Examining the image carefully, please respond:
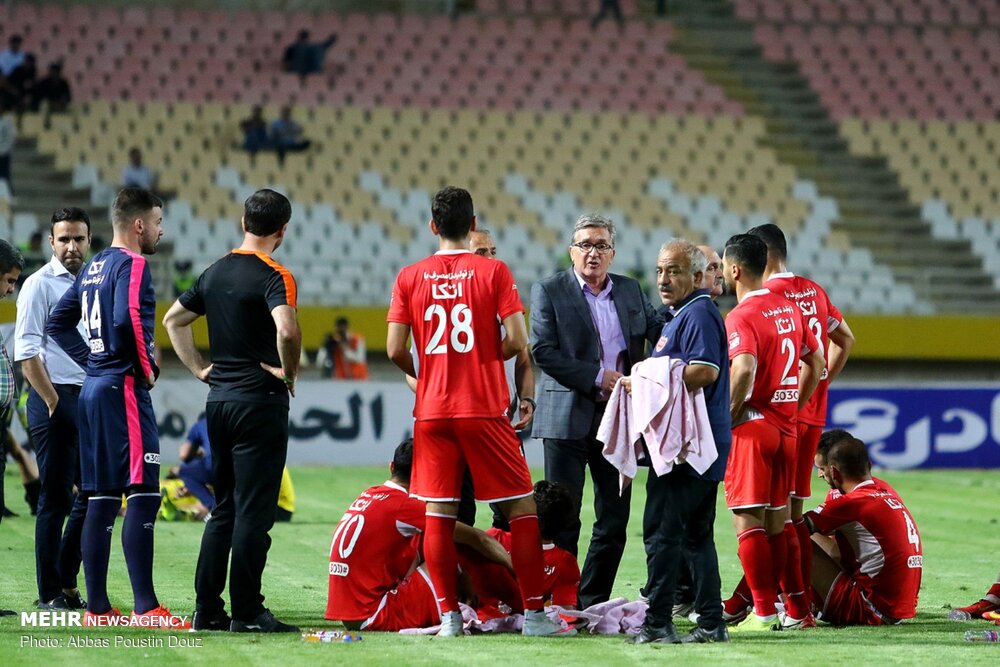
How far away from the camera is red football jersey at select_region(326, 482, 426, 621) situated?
7832mm

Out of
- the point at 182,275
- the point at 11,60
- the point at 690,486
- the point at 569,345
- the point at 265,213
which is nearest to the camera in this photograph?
the point at 690,486

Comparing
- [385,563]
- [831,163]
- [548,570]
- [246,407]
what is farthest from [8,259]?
[831,163]

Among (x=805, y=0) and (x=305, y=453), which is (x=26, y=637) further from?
(x=805, y=0)

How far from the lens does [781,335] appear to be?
8039mm

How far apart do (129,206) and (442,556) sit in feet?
8.05

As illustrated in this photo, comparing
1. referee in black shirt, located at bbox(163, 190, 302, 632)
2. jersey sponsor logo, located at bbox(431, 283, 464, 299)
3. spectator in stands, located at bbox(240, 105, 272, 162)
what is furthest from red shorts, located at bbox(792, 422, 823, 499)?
spectator in stands, located at bbox(240, 105, 272, 162)

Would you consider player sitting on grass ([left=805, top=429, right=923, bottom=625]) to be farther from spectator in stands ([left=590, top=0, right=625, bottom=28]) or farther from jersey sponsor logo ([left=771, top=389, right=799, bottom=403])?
spectator in stands ([left=590, top=0, right=625, bottom=28])

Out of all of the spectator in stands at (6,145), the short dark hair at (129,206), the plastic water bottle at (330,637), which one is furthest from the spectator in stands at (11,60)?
the plastic water bottle at (330,637)

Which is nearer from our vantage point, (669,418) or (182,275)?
(669,418)

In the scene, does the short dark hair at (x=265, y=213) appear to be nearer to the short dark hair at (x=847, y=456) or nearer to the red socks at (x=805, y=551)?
the red socks at (x=805, y=551)

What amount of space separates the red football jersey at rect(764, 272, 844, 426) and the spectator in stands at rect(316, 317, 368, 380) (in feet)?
46.2

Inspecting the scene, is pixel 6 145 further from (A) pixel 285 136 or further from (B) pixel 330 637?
(B) pixel 330 637

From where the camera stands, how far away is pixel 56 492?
8633 millimetres

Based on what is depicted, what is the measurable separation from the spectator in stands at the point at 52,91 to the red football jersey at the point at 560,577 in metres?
21.0
